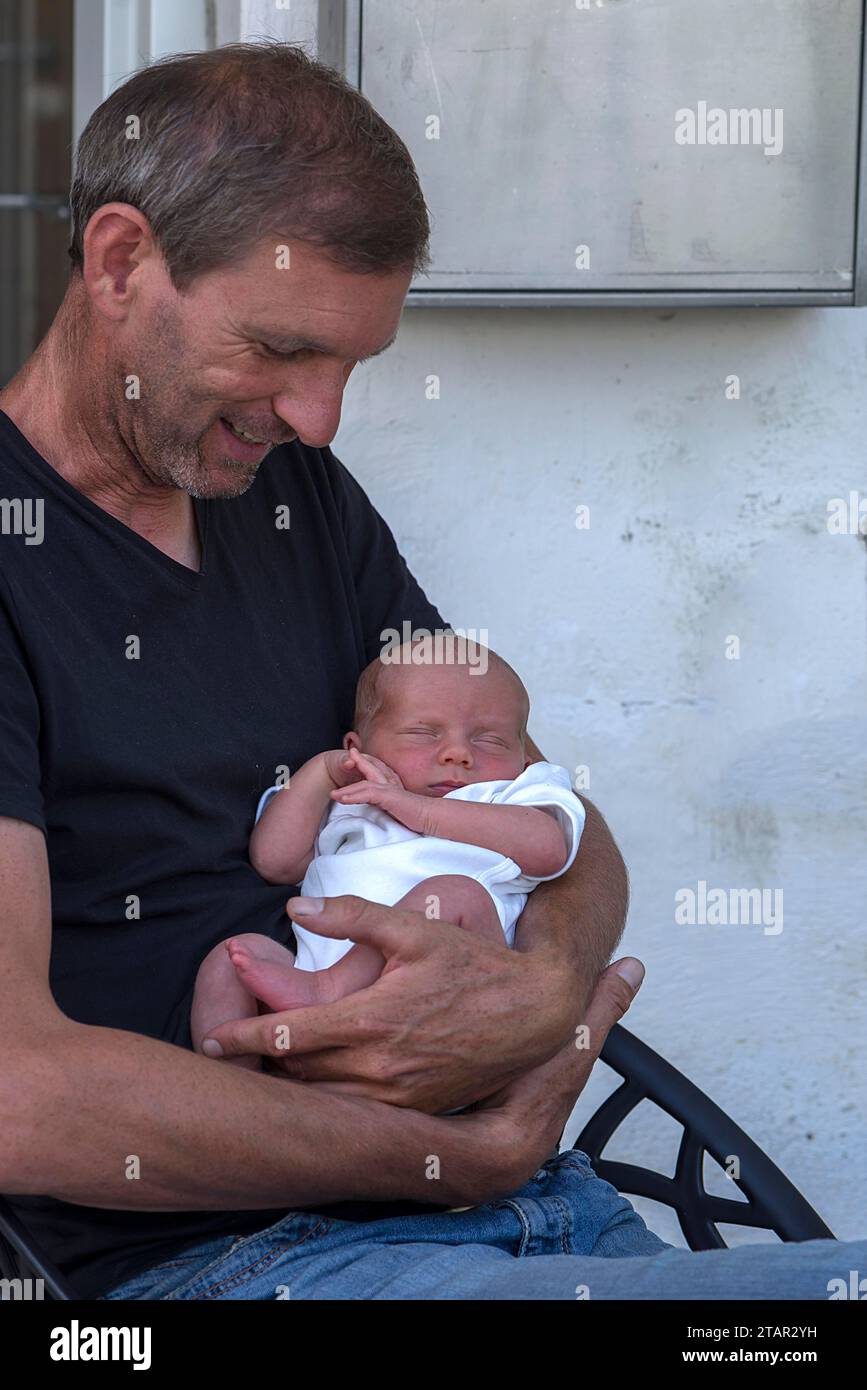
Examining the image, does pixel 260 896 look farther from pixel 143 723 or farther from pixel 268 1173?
pixel 268 1173

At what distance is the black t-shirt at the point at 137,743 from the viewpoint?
71.7 inches

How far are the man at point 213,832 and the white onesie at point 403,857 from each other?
7 centimetres

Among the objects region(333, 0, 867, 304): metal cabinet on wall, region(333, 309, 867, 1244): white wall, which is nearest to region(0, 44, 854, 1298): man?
region(333, 0, 867, 304): metal cabinet on wall

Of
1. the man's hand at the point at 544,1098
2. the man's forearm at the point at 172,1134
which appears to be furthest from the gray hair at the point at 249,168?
the man's hand at the point at 544,1098

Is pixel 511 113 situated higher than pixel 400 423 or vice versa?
pixel 511 113

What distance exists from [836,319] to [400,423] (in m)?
0.76

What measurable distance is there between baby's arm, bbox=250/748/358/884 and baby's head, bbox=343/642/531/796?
93 mm

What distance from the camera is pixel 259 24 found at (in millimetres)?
2660

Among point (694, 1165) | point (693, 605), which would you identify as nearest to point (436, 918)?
point (694, 1165)

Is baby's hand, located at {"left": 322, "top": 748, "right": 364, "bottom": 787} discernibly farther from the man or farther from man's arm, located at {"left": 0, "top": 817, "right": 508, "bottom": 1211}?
man's arm, located at {"left": 0, "top": 817, "right": 508, "bottom": 1211}

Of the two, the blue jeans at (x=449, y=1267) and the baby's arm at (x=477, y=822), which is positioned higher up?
the baby's arm at (x=477, y=822)

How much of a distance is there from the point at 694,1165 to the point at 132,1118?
0.92 meters

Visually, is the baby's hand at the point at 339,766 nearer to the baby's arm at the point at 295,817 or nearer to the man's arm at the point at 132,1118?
the baby's arm at the point at 295,817

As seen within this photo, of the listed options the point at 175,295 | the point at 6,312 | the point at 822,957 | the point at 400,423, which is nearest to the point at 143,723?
the point at 175,295
